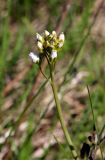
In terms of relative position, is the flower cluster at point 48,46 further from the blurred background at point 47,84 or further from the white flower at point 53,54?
the blurred background at point 47,84

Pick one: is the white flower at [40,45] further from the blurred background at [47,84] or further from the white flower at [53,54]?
the blurred background at [47,84]

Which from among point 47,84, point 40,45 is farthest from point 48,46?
point 47,84

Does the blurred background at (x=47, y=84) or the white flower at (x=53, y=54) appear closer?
the white flower at (x=53, y=54)

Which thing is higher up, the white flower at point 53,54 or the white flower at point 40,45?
the white flower at point 40,45

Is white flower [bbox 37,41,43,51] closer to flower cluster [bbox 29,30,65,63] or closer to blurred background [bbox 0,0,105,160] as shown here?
flower cluster [bbox 29,30,65,63]

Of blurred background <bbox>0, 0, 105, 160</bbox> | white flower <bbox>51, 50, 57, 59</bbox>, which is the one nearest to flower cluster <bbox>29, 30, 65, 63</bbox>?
white flower <bbox>51, 50, 57, 59</bbox>

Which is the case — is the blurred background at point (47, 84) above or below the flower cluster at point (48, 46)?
A: above

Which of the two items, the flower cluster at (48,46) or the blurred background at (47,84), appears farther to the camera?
the blurred background at (47,84)

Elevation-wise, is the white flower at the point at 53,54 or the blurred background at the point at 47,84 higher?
the blurred background at the point at 47,84

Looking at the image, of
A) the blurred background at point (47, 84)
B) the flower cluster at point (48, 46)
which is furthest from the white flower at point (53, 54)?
the blurred background at point (47, 84)

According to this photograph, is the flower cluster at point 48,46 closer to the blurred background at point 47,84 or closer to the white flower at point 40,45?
the white flower at point 40,45

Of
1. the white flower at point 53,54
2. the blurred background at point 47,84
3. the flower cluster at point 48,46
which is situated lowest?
the white flower at point 53,54
